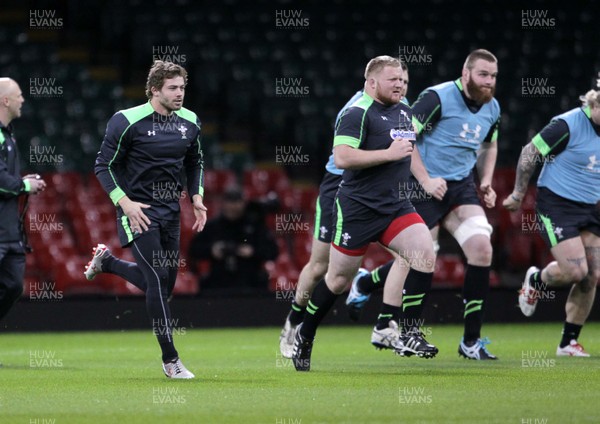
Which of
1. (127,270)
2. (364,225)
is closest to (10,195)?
(127,270)

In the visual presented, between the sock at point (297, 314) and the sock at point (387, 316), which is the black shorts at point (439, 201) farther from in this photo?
the sock at point (297, 314)

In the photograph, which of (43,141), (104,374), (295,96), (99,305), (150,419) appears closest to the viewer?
(150,419)

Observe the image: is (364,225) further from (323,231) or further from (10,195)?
(10,195)

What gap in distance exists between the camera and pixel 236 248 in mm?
14281

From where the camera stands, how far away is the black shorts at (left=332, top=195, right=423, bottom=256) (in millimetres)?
8234

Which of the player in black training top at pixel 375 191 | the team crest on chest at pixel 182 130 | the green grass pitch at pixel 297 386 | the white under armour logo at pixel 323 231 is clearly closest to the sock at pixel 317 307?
the player in black training top at pixel 375 191

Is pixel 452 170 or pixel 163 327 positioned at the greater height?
pixel 452 170

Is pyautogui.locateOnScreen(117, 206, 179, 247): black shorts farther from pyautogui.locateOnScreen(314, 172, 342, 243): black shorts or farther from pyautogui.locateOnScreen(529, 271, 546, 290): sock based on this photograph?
pyautogui.locateOnScreen(529, 271, 546, 290): sock

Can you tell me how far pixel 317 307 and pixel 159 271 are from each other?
3.78ft

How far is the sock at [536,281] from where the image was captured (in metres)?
10.6

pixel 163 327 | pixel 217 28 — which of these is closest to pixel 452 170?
pixel 163 327

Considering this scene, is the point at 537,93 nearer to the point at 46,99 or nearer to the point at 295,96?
the point at 295,96

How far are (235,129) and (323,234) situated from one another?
910 centimetres

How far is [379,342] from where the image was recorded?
976 centimetres
